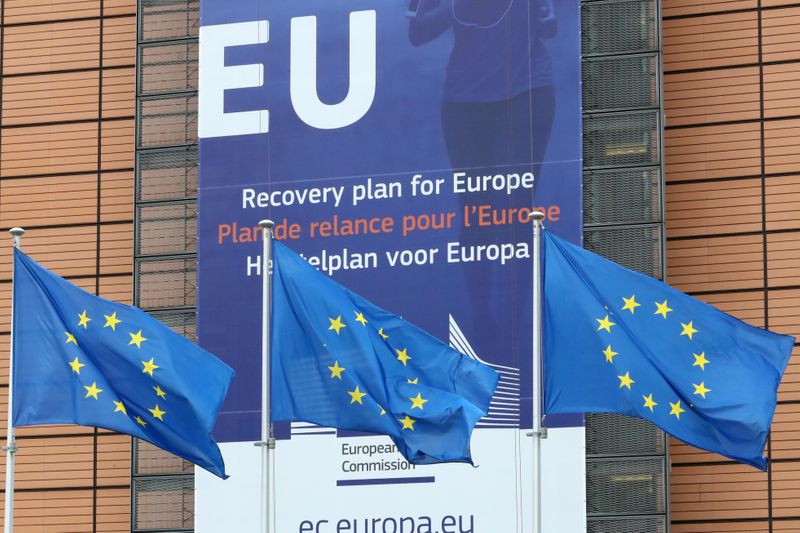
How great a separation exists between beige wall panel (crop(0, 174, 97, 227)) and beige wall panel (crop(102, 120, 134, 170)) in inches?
16.4

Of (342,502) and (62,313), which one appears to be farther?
(342,502)

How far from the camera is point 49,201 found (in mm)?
35156

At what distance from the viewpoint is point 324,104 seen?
32.5 metres

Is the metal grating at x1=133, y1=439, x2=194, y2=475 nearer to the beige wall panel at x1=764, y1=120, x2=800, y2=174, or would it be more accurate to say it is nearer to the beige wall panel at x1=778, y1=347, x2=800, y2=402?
the beige wall panel at x1=778, y1=347, x2=800, y2=402

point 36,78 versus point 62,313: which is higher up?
point 36,78

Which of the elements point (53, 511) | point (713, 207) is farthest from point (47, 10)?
point (713, 207)

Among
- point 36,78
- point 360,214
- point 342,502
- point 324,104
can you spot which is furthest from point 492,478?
point 36,78

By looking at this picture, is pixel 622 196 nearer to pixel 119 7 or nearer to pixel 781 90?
pixel 781 90

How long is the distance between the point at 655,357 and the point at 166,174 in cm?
1345

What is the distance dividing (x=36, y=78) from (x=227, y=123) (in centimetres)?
482

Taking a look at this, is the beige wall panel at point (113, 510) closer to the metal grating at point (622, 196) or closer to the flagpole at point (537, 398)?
the metal grating at point (622, 196)

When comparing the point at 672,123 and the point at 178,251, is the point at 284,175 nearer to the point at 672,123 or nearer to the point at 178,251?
the point at 178,251

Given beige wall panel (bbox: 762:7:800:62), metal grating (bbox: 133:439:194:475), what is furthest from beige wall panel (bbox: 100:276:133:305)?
beige wall panel (bbox: 762:7:800:62)

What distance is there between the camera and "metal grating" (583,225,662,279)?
31.2 metres
